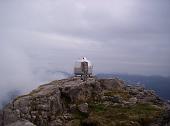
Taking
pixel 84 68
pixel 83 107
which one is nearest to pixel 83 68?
pixel 84 68

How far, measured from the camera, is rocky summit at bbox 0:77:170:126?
7331 cm

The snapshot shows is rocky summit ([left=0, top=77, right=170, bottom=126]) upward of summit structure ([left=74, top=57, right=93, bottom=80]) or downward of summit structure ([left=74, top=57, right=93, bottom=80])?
downward

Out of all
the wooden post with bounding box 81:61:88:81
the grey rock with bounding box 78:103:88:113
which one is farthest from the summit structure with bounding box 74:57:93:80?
the grey rock with bounding box 78:103:88:113

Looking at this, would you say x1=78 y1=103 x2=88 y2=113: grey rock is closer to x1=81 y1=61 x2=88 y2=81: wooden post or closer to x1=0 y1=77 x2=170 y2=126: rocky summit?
x1=0 y1=77 x2=170 y2=126: rocky summit

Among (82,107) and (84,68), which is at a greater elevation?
(84,68)

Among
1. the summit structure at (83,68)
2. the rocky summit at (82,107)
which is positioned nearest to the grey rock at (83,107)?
the rocky summit at (82,107)

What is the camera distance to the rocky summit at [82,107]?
241ft

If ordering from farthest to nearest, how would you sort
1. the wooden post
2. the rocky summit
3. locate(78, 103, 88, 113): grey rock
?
the wooden post
locate(78, 103, 88, 113): grey rock
the rocky summit

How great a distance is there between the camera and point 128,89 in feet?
311

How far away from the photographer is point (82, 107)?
7931 centimetres

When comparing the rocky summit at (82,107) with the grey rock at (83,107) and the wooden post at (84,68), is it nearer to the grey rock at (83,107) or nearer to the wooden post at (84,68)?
the grey rock at (83,107)

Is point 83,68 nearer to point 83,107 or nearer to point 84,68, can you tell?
point 84,68

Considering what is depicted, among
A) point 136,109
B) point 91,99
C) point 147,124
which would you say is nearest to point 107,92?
point 91,99

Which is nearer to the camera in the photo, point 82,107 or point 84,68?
point 82,107
